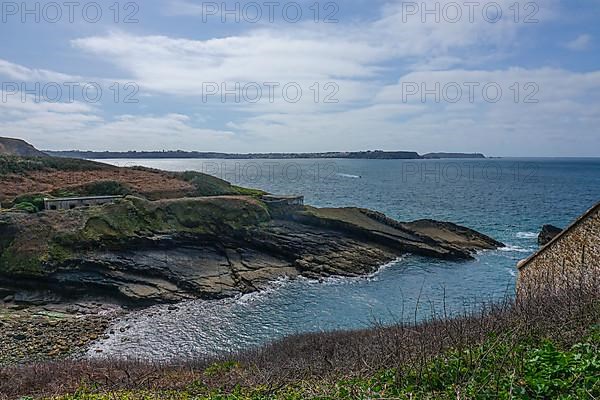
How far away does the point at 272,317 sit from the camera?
25.9m

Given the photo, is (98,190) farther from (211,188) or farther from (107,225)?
(107,225)

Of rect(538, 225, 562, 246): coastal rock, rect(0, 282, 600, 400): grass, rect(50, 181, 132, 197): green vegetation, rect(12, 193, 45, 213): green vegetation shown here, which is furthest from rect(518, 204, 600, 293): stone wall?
rect(50, 181, 132, 197): green vegetation

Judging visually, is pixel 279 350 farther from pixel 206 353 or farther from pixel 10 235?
pixel 10 235

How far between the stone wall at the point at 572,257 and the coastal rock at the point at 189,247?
19688mm

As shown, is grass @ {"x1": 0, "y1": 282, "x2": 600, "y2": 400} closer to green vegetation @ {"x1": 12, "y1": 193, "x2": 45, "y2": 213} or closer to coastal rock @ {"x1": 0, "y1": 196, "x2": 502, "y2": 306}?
coastal rock @ {"x1": 0, "y1": 196, "x2": 502, "y2": 306}

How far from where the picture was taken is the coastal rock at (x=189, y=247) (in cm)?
2948

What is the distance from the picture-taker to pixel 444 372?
691 cm

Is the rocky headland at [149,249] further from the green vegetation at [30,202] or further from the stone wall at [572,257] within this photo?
the stone wall at [572,257]

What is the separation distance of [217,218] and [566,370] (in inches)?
1365

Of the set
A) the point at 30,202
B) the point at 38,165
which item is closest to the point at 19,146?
the point at 38,165

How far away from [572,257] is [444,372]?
9.36 m

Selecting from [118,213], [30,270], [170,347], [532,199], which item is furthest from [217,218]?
[532,199]

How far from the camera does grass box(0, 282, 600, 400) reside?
229 inches

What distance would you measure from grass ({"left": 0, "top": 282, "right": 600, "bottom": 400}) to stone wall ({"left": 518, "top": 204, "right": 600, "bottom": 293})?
116 inches
